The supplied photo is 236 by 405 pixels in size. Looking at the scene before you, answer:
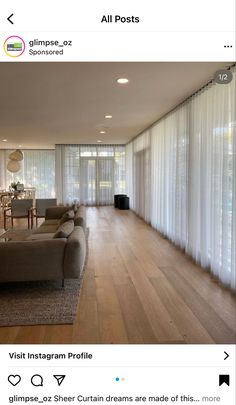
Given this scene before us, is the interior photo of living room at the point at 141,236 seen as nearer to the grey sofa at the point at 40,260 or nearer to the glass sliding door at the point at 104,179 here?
the grey sofa at the point at 40,260

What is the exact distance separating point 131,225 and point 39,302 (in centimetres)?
434

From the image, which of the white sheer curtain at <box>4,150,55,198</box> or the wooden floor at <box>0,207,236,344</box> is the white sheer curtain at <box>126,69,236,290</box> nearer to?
the wooden floor at <box>0,207,236,344</box>

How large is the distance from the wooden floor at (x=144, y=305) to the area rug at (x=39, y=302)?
9cm

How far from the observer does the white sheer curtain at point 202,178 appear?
9.96 feet

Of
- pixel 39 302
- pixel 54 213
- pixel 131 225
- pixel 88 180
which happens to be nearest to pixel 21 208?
pixel 54 213

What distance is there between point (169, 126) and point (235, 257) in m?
3.09

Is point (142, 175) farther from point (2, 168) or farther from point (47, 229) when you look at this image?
point (2, 168)
